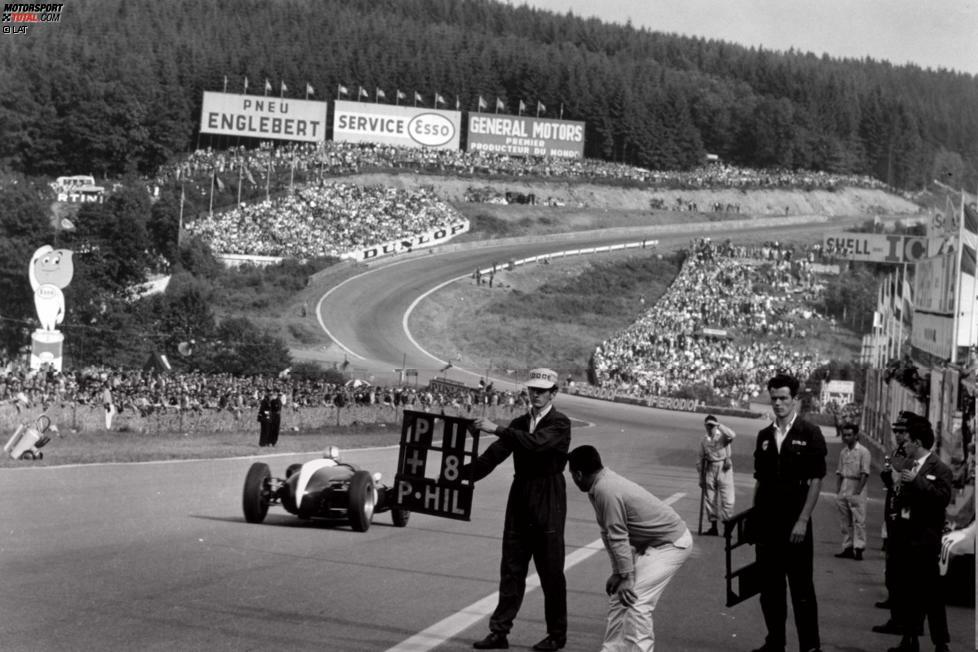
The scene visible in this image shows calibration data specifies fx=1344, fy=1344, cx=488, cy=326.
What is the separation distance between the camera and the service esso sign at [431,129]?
4464 inches

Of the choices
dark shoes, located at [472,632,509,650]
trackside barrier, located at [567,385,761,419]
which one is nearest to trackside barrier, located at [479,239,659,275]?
trackside barrier, located at [567,385,761,419]

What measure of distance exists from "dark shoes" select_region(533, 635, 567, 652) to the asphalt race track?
0.22m

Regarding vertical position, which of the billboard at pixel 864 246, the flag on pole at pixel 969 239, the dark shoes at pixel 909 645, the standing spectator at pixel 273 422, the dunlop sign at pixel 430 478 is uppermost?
the billboard at pixel 864 246

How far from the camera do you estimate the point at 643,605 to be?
764cm

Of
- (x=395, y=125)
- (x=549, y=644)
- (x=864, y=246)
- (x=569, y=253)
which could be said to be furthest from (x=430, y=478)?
(x=395, y=125)

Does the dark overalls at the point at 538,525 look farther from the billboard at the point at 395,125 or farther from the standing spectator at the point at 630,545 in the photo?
the billboard at the point at 395,125

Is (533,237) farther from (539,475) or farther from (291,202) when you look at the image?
(539,475)

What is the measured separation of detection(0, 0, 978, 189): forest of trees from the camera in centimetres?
9850

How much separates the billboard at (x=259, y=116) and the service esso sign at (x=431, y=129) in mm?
7984

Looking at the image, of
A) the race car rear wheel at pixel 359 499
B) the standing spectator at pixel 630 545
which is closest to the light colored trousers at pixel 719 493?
the race car rear wheel at pixel 359 499

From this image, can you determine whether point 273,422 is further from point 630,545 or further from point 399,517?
point 630,545

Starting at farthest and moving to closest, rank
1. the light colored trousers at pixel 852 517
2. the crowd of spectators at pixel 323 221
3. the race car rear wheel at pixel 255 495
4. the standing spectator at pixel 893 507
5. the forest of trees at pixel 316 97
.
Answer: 1. the crowd of spectators at pixel 323 221
2. the forest of trees at pixel 316 97
3. the light colored trousers at pixel 852 517
4. the race car rear wheel at pixel 255 495
5. the standing spectator at pixel 893 507

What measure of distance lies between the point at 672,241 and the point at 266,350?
6222cm

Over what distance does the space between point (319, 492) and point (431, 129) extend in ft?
331
